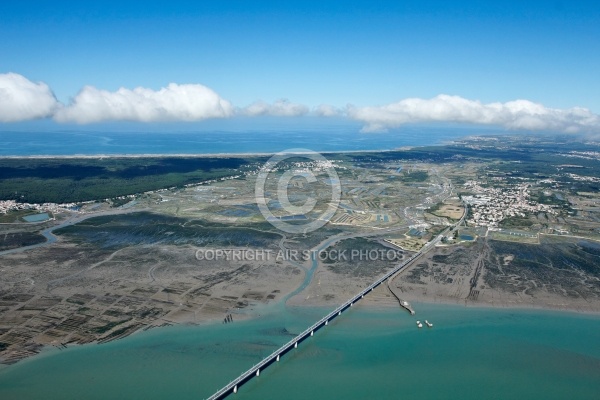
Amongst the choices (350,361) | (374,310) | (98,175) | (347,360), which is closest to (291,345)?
(347,360)

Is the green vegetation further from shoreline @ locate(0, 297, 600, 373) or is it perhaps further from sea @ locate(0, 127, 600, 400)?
sea @ locate(0, 127, 600, 400)

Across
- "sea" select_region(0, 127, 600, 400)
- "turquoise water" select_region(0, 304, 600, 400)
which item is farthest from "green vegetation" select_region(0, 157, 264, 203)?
"turquoise water" select_region(0, 304, 600, 400)

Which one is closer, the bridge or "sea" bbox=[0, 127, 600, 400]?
the bridge

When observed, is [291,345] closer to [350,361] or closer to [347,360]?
[347,360]

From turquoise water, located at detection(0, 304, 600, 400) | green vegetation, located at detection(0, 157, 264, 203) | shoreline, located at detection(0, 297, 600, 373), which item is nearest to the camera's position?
turquoise water, located at detection(0, 304, 600, 400)

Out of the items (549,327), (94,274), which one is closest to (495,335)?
(549,327)

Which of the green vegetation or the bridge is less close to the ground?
the green vegetation
